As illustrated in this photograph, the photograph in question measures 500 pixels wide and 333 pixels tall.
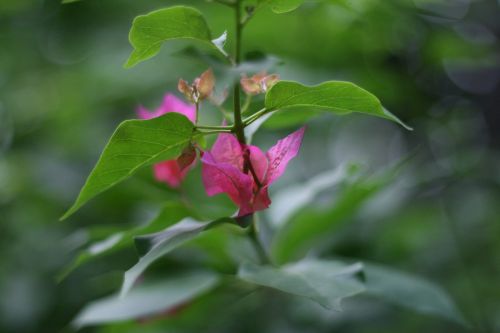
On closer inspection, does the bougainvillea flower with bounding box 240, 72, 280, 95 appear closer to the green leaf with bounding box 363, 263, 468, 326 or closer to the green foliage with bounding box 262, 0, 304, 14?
the green foliage with bounding box 262, 0, 304, 14

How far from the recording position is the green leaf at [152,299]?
0.99 metres

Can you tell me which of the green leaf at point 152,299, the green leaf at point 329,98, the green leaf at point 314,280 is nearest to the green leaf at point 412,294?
the green leaf at point 314,280

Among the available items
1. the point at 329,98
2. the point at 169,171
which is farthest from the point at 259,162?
the point at 169,171

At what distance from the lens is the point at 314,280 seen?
0.77 meters

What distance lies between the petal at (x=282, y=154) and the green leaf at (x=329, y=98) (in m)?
0.04

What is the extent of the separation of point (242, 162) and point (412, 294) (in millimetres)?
378

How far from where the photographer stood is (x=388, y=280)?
0.99 meters

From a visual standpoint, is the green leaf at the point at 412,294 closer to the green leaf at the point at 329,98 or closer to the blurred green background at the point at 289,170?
the blurred green background at the point at 289,170

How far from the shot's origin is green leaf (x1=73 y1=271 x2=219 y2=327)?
38.8 inches

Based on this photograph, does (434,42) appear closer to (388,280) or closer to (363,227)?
(363,227)

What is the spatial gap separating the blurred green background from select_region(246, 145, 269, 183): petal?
162mm

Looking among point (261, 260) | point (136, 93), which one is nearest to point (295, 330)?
point (261, 260)

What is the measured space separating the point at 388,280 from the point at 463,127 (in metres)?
0.86

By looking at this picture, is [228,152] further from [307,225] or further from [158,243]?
[307,225]
